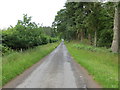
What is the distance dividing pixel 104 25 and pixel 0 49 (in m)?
20.0

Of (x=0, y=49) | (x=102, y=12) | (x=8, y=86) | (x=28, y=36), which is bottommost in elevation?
(x=8, y=86)

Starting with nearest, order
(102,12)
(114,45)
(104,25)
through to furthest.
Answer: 1. (114,45)
2. (102,12)
3. (104,25)

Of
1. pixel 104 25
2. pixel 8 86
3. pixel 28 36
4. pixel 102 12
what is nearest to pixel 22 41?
pixel 28 36

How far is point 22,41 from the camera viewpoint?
60.3 ft

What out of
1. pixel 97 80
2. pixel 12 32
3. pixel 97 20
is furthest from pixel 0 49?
pixel 97 20

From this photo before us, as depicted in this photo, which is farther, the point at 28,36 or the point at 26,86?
the point at 28,36

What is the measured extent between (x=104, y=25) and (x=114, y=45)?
487 inches

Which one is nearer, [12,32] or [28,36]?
[12,32]

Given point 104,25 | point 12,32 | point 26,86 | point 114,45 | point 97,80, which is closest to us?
point 26,86

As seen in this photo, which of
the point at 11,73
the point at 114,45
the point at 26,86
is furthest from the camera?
the point at 114,45

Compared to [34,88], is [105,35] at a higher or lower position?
higher

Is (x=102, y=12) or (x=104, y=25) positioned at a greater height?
(x=102, y=12)

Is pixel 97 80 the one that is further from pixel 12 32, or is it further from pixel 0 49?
pixel 12 32

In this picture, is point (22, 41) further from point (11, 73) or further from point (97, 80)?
point (97, 80)
